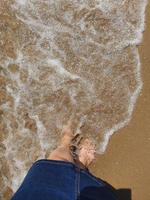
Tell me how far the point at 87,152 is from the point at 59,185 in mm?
1012

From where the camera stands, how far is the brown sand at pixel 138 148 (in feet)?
14.3

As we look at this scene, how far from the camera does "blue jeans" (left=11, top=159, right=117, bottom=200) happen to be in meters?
3.45

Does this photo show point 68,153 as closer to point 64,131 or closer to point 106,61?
point 64,131

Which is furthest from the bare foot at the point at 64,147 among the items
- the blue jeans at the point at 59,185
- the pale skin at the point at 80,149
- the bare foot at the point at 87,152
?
the blue jeans at the point at 59,185

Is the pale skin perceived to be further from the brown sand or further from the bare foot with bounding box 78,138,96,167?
the brown sand

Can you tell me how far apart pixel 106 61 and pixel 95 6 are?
48 centimetres

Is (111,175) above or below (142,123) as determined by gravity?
below

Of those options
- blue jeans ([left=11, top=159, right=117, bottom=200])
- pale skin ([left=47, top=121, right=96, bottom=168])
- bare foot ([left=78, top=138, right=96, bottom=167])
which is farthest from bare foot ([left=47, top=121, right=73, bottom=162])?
blue jeans ([left=11, top=159, right=117, bottom=200])

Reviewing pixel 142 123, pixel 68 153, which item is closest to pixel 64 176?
pixel 68 153

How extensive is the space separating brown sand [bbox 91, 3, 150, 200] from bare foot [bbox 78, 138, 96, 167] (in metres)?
0.19

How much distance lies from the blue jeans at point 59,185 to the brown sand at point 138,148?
0.53 m

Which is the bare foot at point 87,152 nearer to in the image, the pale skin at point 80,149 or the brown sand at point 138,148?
the pale skin at point 80,149

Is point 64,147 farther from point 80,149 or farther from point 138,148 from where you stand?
point 138,148

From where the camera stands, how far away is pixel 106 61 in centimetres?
450
